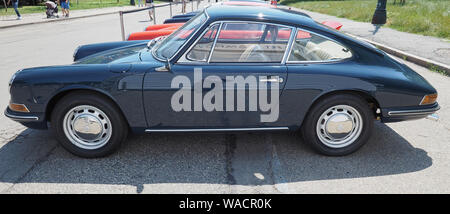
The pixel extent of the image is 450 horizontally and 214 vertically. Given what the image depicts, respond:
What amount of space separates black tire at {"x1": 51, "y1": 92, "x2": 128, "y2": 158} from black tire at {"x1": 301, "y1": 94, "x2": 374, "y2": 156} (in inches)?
69.8

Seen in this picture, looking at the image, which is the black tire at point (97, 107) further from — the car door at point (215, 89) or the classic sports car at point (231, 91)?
the car door at point (215, 89)

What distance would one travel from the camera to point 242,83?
3.15 metres

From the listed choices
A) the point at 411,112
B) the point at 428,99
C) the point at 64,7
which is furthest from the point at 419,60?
the point at 64,7

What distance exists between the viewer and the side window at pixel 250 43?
11.0 feet

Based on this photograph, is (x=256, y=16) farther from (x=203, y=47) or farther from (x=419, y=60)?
(x=419, y=60)

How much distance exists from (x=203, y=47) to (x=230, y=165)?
1.15 m

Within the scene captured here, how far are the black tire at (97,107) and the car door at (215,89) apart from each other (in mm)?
299

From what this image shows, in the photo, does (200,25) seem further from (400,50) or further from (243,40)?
(400,50)

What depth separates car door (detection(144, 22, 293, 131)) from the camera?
3.13 meters

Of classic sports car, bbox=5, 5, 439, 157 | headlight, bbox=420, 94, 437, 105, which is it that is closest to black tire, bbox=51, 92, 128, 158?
classic sports car, bbox=5, 5, 439, 157

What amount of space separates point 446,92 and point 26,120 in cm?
592

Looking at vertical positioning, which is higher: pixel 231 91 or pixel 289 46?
pixel 289 46

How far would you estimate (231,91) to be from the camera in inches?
124

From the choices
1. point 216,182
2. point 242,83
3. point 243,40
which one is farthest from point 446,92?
point 216,182
